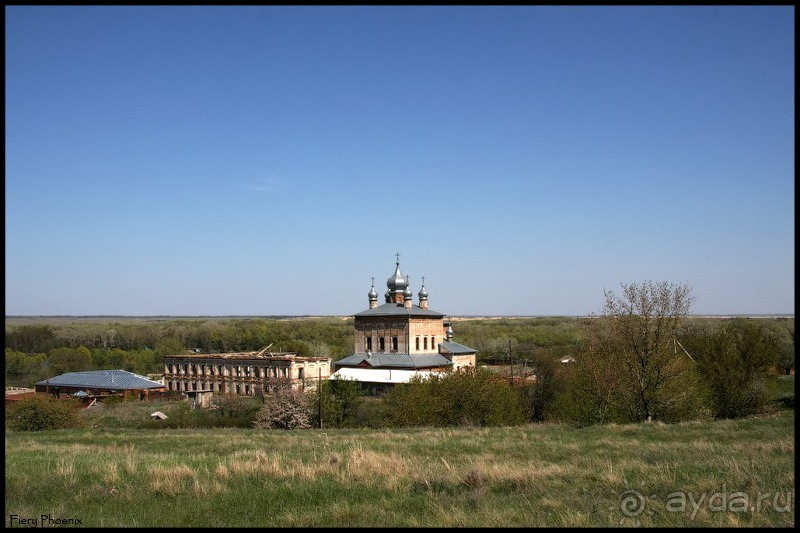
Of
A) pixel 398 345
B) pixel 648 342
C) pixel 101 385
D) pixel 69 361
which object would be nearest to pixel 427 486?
pixel 648 342

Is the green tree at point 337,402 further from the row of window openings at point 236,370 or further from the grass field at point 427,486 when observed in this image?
the row of window openings at point 236,370

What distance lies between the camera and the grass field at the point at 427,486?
26.6ft

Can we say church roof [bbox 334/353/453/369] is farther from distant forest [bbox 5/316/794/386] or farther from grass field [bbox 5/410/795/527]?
grass field [bbox 5/410/795/527]

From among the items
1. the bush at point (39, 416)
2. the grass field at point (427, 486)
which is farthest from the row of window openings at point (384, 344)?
the grass field at point (427, 486)

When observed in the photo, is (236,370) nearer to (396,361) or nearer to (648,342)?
(396,361)

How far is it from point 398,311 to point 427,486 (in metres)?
57.9

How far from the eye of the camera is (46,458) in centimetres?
1412

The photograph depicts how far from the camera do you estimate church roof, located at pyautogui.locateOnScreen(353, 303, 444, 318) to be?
67.3 meters

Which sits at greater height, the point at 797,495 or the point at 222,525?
the point at 797,495

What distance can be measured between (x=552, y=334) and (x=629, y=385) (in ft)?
341

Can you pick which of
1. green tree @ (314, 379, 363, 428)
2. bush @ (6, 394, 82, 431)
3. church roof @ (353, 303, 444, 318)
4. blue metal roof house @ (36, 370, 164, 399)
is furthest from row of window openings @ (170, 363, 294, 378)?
bush @ (6, 394, 82, 431)

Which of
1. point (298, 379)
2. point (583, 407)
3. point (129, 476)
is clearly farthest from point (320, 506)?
point (298, 379)

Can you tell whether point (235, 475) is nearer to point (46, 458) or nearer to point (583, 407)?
point (46, 458)

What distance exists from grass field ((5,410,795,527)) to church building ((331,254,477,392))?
47.8m
